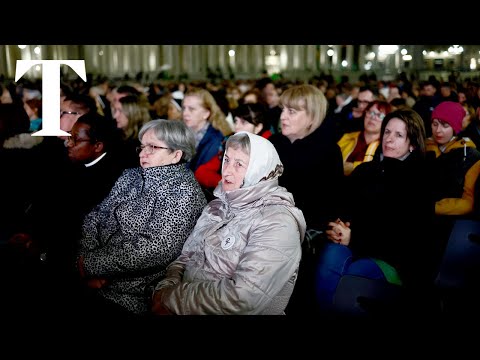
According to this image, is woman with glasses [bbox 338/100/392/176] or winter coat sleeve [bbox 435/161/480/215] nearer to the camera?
winter coat sleeve [bbox 435/161/480/215]

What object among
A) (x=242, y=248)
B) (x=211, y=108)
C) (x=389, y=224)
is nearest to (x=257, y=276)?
(x=242, y=248)

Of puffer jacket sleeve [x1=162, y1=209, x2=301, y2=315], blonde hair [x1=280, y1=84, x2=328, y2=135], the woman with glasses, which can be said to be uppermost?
blonde hair [x1=280, y1=84, x2=328, y2=135]

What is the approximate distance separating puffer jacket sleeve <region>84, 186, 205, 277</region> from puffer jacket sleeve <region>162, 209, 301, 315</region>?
47cm

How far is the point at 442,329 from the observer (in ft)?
11.3

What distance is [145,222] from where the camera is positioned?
373cm

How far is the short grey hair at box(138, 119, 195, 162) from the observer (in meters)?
3.94

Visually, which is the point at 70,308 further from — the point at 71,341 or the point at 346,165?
the point at 346,165

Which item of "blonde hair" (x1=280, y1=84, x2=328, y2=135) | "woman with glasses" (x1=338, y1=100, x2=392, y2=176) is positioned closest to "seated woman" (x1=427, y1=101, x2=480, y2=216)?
"woman with glasses" (x1=338, y1=100, x2=392, y2=176)

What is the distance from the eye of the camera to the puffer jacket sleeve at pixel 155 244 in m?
3.65

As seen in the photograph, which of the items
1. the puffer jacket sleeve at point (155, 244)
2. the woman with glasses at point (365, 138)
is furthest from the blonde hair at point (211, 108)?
the puffer jacket sleeve at point (155, 244)

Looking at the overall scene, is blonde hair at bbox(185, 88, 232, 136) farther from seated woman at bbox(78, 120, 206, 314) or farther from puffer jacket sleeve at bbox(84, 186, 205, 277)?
puffer jacket sleeve at bbox(84, 186, 205, 277)

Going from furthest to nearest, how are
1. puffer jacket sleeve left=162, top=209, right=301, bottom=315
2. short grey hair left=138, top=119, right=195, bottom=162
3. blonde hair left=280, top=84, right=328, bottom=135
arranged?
blonde hair left=280, top=84, right=328, bottom=135
short grey hair left=138, top=119, right=195, bottom=162
puffer jacket sleeve left=162, top=209, right=301, bottom=315

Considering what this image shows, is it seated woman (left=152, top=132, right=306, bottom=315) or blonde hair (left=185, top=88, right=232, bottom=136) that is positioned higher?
blonde hair (left=185, top=88, right=232, bottom=136)

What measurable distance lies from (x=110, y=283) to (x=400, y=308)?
190cm
